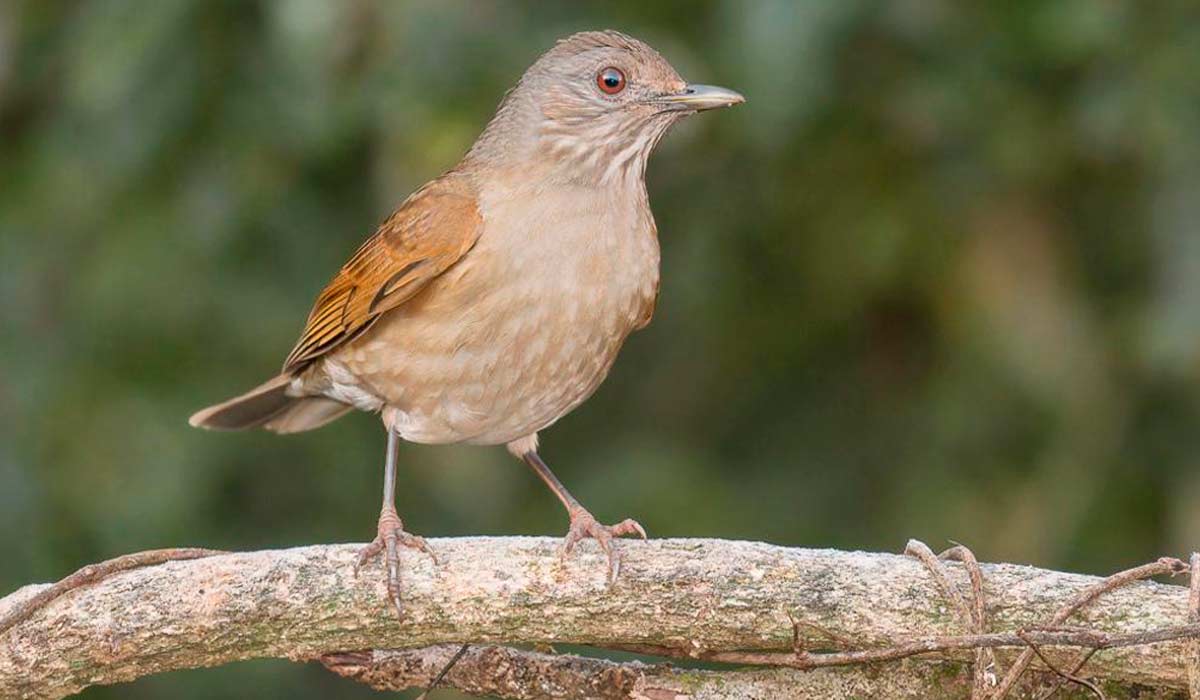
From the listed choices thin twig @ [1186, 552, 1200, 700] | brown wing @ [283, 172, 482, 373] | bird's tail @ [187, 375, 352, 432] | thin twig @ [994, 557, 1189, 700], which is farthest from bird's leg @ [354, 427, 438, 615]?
thin twig @ [1186, 552, 1200, 700]

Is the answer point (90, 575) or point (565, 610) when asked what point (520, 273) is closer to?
point (565, 610)

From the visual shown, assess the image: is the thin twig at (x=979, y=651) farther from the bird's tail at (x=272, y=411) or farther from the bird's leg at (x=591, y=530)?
the bird's tail at (x=272, y=411)

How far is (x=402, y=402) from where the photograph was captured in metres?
4.52

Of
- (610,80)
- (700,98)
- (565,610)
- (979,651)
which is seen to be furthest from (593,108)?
(979,651)

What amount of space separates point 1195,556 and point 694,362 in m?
3.38

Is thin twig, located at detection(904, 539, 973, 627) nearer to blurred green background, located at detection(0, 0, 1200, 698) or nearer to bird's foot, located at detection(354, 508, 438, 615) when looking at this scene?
bird's foot, located at detection(354, 508, 438, 615)

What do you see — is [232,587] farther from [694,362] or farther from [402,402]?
[694,362]

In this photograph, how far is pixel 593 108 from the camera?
468cm

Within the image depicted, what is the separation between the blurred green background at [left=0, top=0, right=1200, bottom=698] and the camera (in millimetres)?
4746

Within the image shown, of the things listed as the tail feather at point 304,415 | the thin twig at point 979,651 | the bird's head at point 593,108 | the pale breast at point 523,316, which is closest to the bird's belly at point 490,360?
the pale breast at point 523,316

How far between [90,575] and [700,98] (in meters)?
1.93

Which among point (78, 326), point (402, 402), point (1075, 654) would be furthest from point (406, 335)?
point (1075, 654)

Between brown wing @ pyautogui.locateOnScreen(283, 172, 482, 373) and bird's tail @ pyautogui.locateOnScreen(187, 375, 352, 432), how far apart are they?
173 millimetres

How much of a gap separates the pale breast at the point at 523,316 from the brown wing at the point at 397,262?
42 mm
